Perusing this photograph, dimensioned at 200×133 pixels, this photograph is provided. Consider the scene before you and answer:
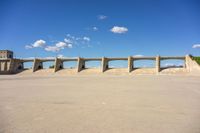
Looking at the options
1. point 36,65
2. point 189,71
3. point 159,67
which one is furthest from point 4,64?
point 189,71

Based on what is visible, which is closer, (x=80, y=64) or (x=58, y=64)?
(x=80, y=64)

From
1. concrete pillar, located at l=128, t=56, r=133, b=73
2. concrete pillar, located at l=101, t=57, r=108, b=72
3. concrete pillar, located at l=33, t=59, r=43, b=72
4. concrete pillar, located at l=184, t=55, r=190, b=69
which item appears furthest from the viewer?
concrete pillar, located at l=33, t=59, r=43, b=72

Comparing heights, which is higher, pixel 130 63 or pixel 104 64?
pixel 130 63

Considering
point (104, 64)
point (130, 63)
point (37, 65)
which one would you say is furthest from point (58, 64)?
point (130, 63)

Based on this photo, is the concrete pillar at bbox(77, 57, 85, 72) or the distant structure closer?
the distant structure

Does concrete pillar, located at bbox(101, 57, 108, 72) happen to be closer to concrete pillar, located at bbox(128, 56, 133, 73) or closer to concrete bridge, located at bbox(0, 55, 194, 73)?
concrete bridge, located at bbox(0, 55, 194, 73)

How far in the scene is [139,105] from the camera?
9195mm

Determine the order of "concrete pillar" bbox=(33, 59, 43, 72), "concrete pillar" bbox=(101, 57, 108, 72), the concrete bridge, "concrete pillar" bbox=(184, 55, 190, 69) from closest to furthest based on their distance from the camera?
1. "concrete pillar" bbox=(184, 55, 190, 69)
2. the concrete bridge
3. "concrete pillar" bbox=(101, 57, 108, 72)
4. "concrete pillar" bbox=(33, 59, 43, 72)

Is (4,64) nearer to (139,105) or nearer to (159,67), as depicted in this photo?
(159,67)

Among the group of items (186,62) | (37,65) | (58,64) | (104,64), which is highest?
(186,62)

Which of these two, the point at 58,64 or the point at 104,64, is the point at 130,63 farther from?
the point at 58,64

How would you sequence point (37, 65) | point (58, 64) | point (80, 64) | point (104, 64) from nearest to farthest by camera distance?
point (104, 64), point (80, 64), point (58, 64), point (37, 65)

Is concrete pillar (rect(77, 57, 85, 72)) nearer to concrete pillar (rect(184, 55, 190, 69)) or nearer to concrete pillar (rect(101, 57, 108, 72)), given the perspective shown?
concrete pillar (rect(101, 57, 108, 72))

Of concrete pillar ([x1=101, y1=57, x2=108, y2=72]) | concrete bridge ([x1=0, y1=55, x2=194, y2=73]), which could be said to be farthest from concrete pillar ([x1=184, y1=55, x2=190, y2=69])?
concrete pillar ([x1=101, y1=57, x2=108, y2=72])
